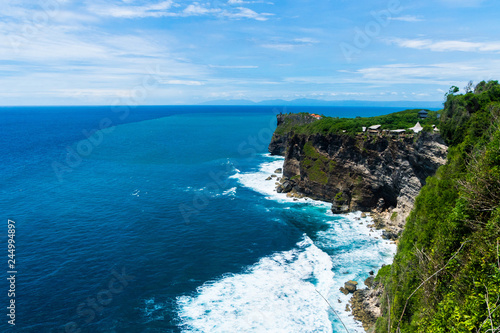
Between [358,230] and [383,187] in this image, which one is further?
[383,187]

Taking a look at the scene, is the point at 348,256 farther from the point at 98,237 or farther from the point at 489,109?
the point at 98,237

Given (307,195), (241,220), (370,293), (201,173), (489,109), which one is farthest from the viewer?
(201,173)

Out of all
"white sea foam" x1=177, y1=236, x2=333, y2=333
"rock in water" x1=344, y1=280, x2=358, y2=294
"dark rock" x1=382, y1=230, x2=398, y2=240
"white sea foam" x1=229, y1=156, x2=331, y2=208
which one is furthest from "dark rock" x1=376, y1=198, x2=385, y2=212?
"rock in water" x1=344, y1=280, x2=358, y2=294

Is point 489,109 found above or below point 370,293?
above

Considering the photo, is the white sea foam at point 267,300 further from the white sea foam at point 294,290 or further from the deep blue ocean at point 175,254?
the deep blue ocean at point 175,254

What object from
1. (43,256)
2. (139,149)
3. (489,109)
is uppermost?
(489,109)

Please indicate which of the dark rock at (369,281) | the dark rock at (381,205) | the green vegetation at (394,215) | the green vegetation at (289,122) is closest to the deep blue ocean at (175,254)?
the dark rock at (369,281)

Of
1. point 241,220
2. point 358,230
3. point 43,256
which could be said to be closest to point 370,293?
→ point 358,230
